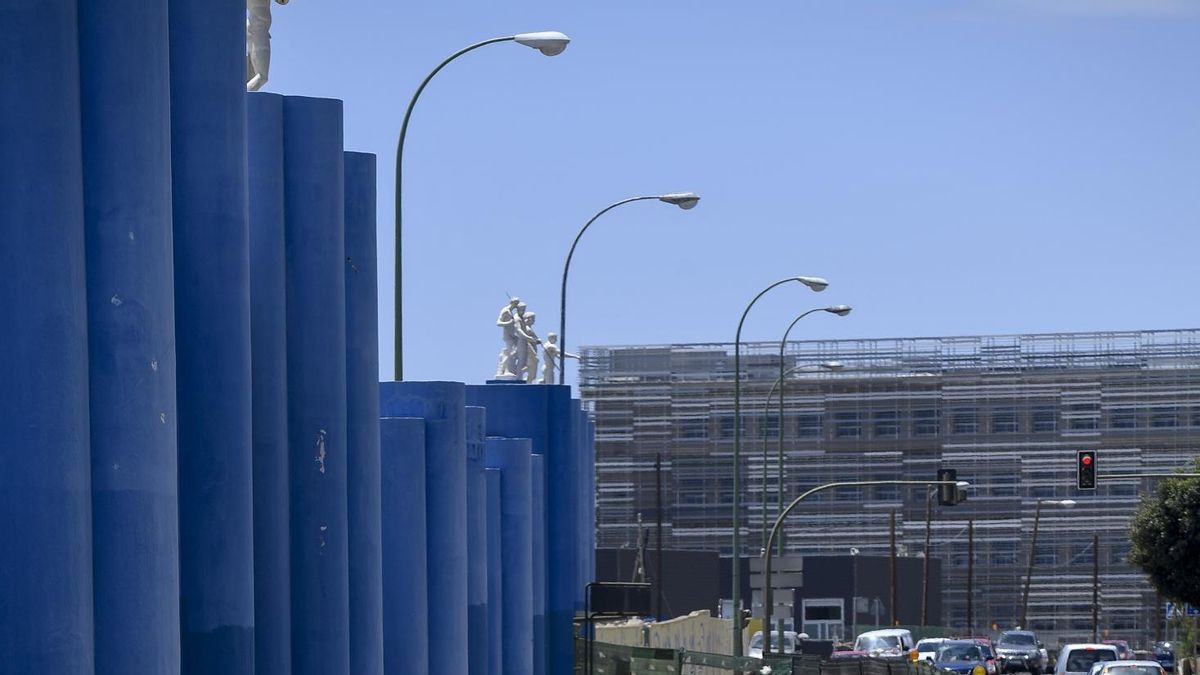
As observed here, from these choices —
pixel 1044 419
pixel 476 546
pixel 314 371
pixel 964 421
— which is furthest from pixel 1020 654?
pixel 964 421

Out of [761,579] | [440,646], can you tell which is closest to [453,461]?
[440,646]

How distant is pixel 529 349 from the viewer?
34469 mm

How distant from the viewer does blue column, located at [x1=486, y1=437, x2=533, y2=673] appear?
27.8 m

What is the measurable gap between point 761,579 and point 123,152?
34157mm

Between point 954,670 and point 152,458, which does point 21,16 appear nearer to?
point 152,458

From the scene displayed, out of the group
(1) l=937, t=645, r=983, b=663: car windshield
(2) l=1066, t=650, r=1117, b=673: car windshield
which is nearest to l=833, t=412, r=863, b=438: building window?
(1) l=937, t=645, r=983, b=663: car windshield

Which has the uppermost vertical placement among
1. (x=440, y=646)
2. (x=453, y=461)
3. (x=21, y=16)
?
(x=21, y=16)

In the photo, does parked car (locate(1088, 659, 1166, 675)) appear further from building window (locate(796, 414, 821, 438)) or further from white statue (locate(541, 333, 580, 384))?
building window (locate(796, 414, 821, 438))

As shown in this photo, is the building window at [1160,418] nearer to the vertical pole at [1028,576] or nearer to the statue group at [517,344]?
the vertical pole at [1028,576]

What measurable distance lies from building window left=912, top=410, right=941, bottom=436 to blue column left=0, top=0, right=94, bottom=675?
325 feet

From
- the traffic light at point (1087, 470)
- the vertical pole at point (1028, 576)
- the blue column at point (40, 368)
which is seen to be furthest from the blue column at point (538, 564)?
the vertical pole at point (1028, 576)

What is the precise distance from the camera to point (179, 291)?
13727mm

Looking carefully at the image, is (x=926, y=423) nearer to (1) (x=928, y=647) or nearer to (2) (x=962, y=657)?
(1) (x=928, y=647)

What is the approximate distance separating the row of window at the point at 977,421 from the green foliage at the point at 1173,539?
47.9 m
